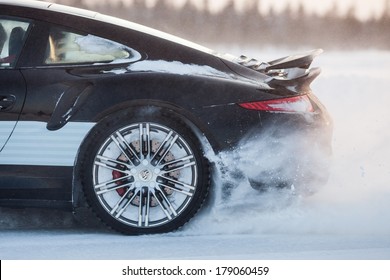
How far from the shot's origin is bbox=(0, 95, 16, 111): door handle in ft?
21.7

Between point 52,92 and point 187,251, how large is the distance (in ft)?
4.22

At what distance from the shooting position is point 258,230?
7004 millimetres

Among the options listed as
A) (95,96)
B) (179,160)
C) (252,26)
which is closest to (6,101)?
(95,96)

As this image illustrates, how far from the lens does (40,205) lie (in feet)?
22.1

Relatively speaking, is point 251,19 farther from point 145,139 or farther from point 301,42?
point 145,139

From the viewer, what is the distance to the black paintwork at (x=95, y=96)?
663 cm

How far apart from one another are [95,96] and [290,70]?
4.24 feet

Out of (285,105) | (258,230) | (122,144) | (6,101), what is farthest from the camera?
(258,230)

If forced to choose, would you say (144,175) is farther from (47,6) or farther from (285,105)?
(47,6)

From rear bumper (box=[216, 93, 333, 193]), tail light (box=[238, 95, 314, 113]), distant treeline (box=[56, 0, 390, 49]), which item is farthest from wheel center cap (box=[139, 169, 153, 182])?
distant treeline (box=[56, 0, 390, 49])

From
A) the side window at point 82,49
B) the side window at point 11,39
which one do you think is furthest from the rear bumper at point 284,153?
the side window at point 11,39

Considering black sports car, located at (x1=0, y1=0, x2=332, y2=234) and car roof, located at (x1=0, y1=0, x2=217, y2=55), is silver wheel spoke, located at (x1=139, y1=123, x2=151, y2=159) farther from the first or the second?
car roof, located at (x1=0, y1=0, x2=217, y2=55)
